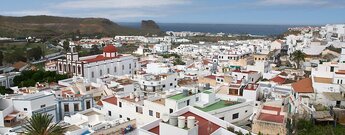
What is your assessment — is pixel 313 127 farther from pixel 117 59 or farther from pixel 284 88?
pixel 117 59

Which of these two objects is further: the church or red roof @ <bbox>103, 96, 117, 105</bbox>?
the church

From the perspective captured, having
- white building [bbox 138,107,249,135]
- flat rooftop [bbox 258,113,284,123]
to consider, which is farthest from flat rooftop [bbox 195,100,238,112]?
flat rooftop [bbox 258,113,284,123]

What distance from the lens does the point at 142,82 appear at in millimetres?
38250

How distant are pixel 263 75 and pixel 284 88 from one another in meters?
11.8

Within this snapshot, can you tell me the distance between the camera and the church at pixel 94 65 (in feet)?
175

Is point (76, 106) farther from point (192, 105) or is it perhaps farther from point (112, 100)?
point (192, 105)

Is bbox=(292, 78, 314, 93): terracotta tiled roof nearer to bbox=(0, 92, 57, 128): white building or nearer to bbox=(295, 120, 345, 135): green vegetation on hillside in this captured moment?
bbox=(295, 120, 345, 135): green vegetation on hillside

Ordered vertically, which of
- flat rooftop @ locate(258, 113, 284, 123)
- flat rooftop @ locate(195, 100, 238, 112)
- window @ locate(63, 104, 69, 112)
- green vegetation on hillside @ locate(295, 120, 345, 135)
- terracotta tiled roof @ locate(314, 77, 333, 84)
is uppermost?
terracotta tiled roof @ locate(314, 77, 333, 84)

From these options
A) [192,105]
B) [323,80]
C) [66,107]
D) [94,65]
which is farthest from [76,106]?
[94,65]

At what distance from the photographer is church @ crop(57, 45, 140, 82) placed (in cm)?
5344

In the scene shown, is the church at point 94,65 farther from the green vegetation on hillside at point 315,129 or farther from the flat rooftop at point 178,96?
the green vegetation on hillside at point 315,129

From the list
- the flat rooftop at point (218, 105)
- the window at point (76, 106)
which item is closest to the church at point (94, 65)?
the window at point (76, 106)

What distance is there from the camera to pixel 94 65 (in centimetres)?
5441

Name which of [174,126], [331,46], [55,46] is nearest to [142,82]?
[174,126]
